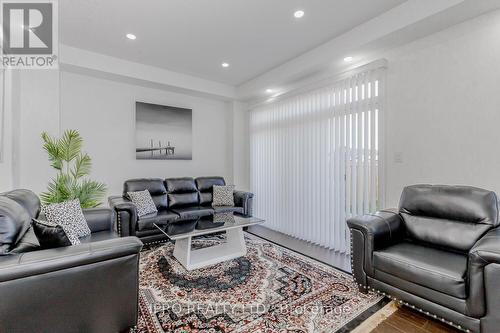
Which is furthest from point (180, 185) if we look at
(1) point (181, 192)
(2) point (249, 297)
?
(2) point (249, 297)

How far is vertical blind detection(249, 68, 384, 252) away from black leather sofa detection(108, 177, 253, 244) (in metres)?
0.80

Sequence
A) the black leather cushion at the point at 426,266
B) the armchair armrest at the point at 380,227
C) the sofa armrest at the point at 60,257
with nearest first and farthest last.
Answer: the sofa armrest at the point at 60,257 < the black leather cushion at the point at 426,266 < the armchair armrest at the point at 380,227

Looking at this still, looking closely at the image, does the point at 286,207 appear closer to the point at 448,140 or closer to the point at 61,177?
the point at 448,140

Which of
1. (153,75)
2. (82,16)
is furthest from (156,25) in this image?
(153,75)

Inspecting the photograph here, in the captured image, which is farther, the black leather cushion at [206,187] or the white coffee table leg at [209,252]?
the black leather cushion at [206,187]

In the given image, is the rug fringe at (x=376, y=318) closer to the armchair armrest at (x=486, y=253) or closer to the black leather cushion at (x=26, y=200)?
the armchair armrest at (x=486, y=253)

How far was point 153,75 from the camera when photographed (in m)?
4.04

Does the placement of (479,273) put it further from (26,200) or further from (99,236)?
(26,200)

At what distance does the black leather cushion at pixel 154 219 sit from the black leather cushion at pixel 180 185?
66 centimetres

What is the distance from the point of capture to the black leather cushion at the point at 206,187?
4508mm

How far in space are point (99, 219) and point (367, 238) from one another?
Result: 285 centimetres

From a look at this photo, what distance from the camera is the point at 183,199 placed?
14.0 ft

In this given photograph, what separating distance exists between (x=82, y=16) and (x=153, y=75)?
4.63ft

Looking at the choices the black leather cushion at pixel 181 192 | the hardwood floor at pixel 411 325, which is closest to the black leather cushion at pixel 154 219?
the black leather cushion at pixel 181 192
